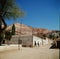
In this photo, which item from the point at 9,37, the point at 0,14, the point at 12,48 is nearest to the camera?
the point at 0,14

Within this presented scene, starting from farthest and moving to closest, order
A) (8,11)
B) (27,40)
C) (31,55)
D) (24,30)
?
(24,30), (27,40), (8,11), (31,55)

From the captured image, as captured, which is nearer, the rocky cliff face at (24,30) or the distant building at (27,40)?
the distant building at (27,40)

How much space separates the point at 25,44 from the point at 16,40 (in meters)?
2.60

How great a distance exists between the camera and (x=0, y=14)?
14812 mm

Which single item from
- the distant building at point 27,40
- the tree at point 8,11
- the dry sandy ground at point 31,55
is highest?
the tree at point 8,11

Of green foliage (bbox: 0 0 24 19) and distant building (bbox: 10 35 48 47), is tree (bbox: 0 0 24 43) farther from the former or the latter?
distant building (bbox: 10 35 48 47)

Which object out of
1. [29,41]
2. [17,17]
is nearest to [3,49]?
[17,17]

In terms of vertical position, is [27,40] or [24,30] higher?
[24,30]

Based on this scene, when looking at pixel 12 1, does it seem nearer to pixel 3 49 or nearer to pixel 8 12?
pixel 8 12

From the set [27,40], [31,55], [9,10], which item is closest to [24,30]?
[27,40]

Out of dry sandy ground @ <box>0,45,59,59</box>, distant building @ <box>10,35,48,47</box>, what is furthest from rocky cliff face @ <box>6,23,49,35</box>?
dry sandy ground @ <box>0,45,59,59</box>

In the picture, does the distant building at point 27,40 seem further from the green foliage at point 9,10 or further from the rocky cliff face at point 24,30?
the rocky cliff face at point 24,30

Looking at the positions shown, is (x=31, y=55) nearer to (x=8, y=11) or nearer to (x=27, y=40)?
(x=8, y=11)

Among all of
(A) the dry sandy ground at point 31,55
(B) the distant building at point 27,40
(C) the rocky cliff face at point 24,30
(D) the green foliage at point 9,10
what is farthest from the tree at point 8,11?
(C) the rocky cliff face at point 24,30
